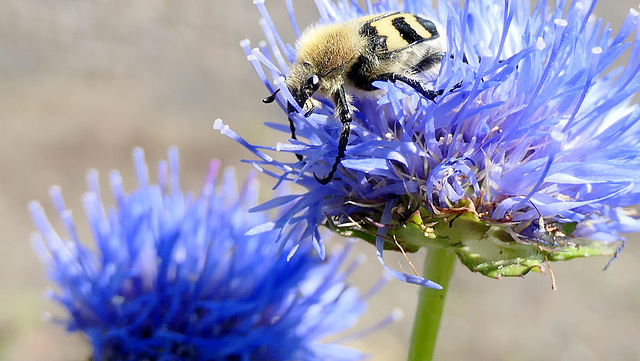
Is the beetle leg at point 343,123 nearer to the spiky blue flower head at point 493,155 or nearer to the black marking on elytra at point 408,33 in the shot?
the spiky blue flower head at point 493,155

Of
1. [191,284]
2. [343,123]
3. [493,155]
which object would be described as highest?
[343,123]

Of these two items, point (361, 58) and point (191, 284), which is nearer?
point (361, 58)

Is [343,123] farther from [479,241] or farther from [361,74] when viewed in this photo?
[479,241]

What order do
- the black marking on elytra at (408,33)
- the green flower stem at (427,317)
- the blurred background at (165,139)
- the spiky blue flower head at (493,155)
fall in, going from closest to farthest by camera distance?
the spiky blue flower head at (493,155)
the black marking on elytra at (408,33)
the green flower stem at (427,317)
the blurred background at (165,139)

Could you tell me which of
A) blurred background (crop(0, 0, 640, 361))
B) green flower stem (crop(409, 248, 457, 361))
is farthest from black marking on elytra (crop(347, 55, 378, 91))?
blurred background (crop(0, 0, 640, 361))

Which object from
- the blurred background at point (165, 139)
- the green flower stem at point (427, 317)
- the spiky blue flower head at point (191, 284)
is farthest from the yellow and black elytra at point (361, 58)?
the blurred background at point (165, 139)

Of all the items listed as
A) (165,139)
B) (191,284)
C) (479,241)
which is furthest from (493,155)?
(165,139)
